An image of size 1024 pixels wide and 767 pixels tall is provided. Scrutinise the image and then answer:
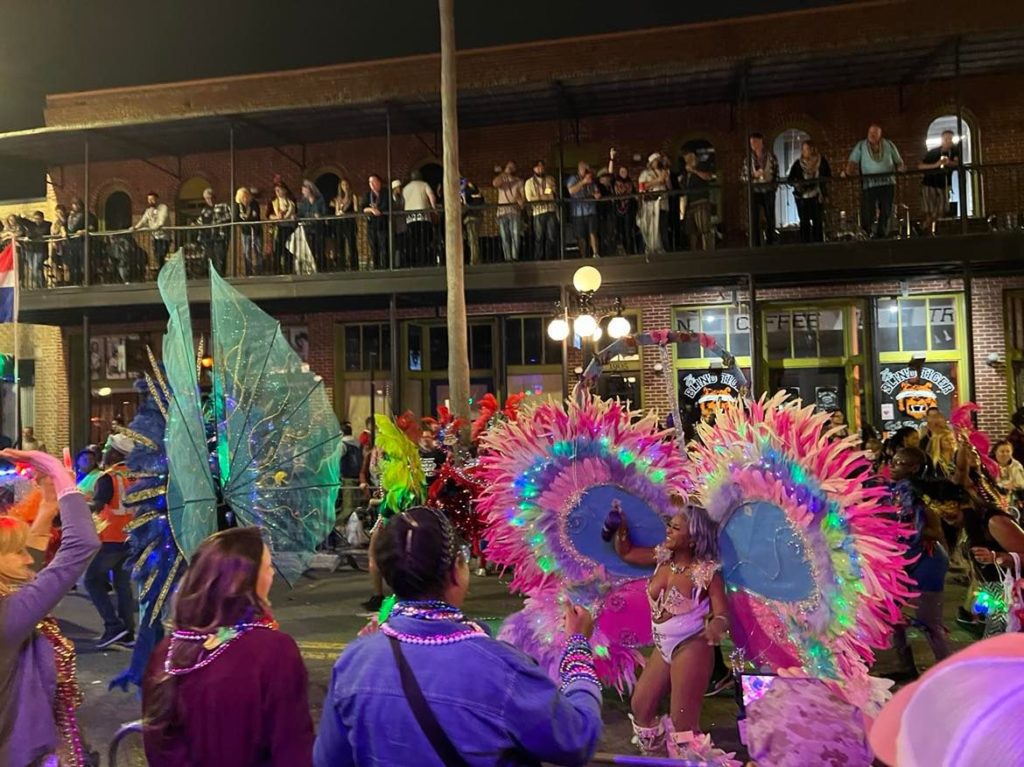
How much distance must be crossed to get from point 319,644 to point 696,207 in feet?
30.4

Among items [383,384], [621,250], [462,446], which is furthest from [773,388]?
[462,446]

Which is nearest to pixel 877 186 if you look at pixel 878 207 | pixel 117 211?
pixel 878 207

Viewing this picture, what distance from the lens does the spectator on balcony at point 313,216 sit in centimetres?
1529

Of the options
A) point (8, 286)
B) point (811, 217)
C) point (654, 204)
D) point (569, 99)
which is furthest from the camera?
point (569, 99)

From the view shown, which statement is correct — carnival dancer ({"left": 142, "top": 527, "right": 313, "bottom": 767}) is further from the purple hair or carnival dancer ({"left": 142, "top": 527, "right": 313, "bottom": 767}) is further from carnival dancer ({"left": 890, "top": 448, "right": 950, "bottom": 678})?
carnival dancer ({"left": 890, "top": 448, "right": 950, "bottom": 678})

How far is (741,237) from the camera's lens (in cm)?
1540

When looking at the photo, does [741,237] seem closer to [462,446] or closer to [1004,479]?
[1004,479]

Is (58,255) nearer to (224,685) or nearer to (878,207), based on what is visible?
(878,207)

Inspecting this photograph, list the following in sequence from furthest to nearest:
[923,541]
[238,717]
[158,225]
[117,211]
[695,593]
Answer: [117,211] → [158,225] → [923,541] → [695,593] → [238,717]

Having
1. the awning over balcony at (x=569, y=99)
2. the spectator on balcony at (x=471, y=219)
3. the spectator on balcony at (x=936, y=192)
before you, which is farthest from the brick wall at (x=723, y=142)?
the spectator on balcony at (x=471, y=219)

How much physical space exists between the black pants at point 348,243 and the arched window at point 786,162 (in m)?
7.41

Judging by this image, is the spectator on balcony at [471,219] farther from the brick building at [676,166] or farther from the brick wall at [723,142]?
the brick wall at [723,142]

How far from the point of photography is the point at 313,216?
15227 mm

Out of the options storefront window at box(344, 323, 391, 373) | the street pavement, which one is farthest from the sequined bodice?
storefront window at box(344, 323, 391, 373)
